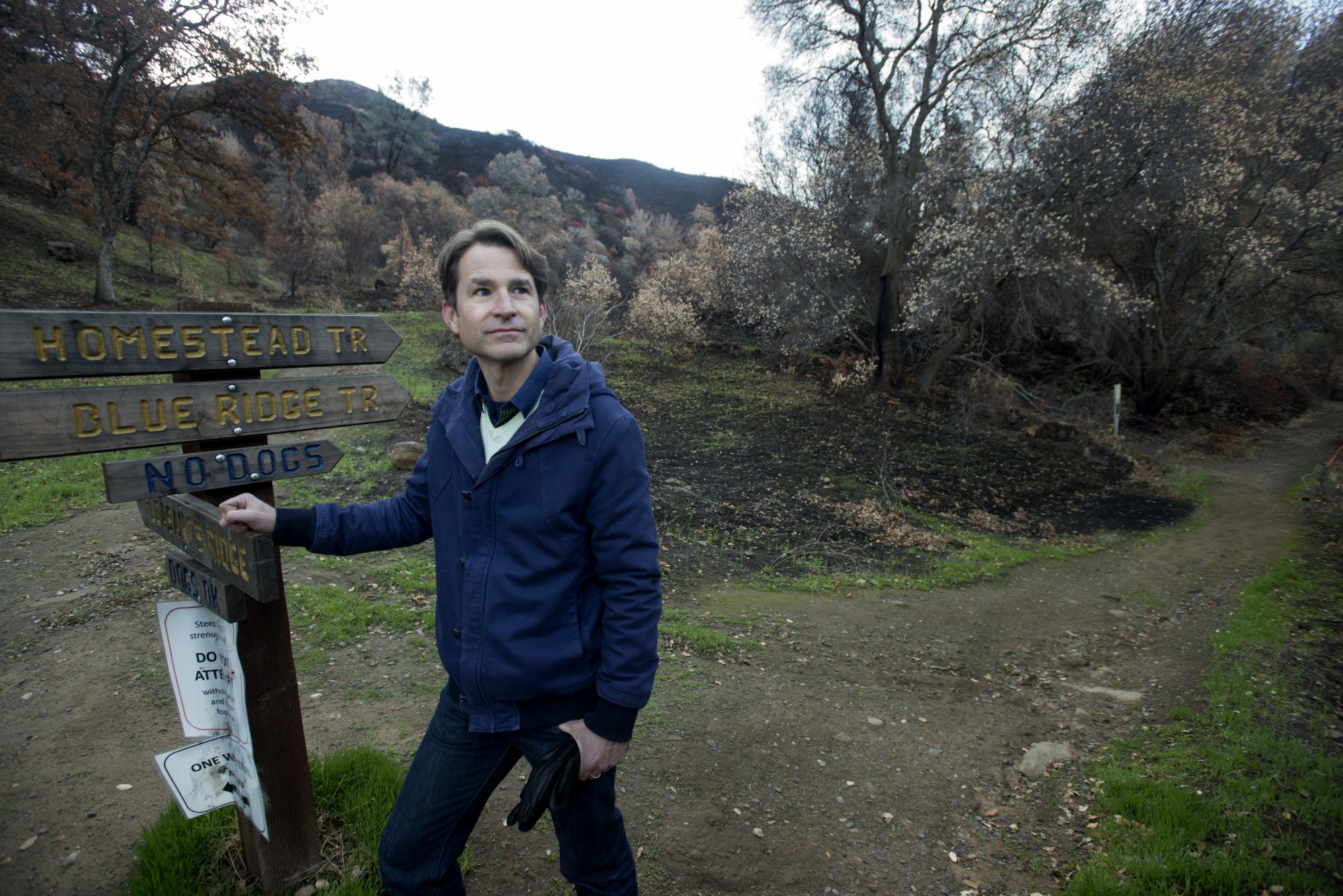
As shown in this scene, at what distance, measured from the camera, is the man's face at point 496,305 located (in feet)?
6.28

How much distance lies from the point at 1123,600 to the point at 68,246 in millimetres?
22853

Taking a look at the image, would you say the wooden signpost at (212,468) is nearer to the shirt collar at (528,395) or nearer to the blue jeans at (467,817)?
the shirt collar at (528,395)

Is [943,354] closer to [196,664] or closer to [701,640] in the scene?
[701,640]

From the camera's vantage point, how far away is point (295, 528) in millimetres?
2096

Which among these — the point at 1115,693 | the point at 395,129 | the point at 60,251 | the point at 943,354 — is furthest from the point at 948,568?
the point at 395,129

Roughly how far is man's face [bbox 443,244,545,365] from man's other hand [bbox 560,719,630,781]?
99 centimetres

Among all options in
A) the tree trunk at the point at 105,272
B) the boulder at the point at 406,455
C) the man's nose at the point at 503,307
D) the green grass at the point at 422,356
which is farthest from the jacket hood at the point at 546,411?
the tree trunk at the point at 105,272

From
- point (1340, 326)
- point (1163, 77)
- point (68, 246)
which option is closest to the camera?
point (1163, 77)

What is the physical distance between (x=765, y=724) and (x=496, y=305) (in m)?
3.10

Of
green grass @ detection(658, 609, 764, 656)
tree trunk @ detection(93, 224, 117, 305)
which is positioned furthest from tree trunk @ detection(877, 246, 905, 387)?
tree trunk @ detection(93, 224, 117, 305)

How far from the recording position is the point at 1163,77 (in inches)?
556

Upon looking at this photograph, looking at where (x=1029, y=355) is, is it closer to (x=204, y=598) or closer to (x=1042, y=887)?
(x=1042, y=887)

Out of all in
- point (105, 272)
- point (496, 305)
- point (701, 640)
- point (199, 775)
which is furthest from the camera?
point (105, 272)

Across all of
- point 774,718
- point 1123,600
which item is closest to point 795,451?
point 1123,600
